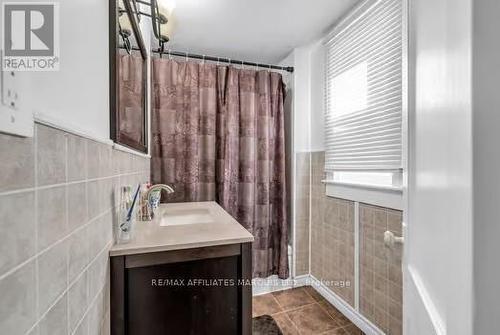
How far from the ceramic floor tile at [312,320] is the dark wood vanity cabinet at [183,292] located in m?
0.96

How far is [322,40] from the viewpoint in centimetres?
223

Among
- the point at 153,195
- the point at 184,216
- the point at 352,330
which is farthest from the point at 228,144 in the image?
the point at 352,330

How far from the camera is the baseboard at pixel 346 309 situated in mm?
1667

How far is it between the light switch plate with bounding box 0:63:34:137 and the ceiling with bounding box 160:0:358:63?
165 cm

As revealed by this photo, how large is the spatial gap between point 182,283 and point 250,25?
1892mm

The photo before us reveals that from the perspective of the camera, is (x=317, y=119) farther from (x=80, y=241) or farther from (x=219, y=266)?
(x=80, y=241)

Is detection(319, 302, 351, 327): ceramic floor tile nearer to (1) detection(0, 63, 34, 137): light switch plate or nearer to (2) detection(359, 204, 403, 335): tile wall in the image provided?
(2) detection(359, 204, 403, 335): tile wall

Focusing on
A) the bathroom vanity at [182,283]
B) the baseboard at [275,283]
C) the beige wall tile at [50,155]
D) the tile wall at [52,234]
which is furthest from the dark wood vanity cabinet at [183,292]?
the baseboard at [275,283]

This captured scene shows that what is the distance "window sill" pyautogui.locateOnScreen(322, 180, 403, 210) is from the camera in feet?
4.76

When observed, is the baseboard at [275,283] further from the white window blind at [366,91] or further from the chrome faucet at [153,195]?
the chrome faucet at [153,195]

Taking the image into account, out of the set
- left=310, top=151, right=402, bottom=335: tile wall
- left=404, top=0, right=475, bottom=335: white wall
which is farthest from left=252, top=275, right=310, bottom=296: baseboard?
left=404, top=0, right=475, bottom=335: white wall

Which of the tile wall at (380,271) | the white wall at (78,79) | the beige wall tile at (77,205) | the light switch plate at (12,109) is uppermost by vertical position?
the white wall at (78,79)

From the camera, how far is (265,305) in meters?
2.10
